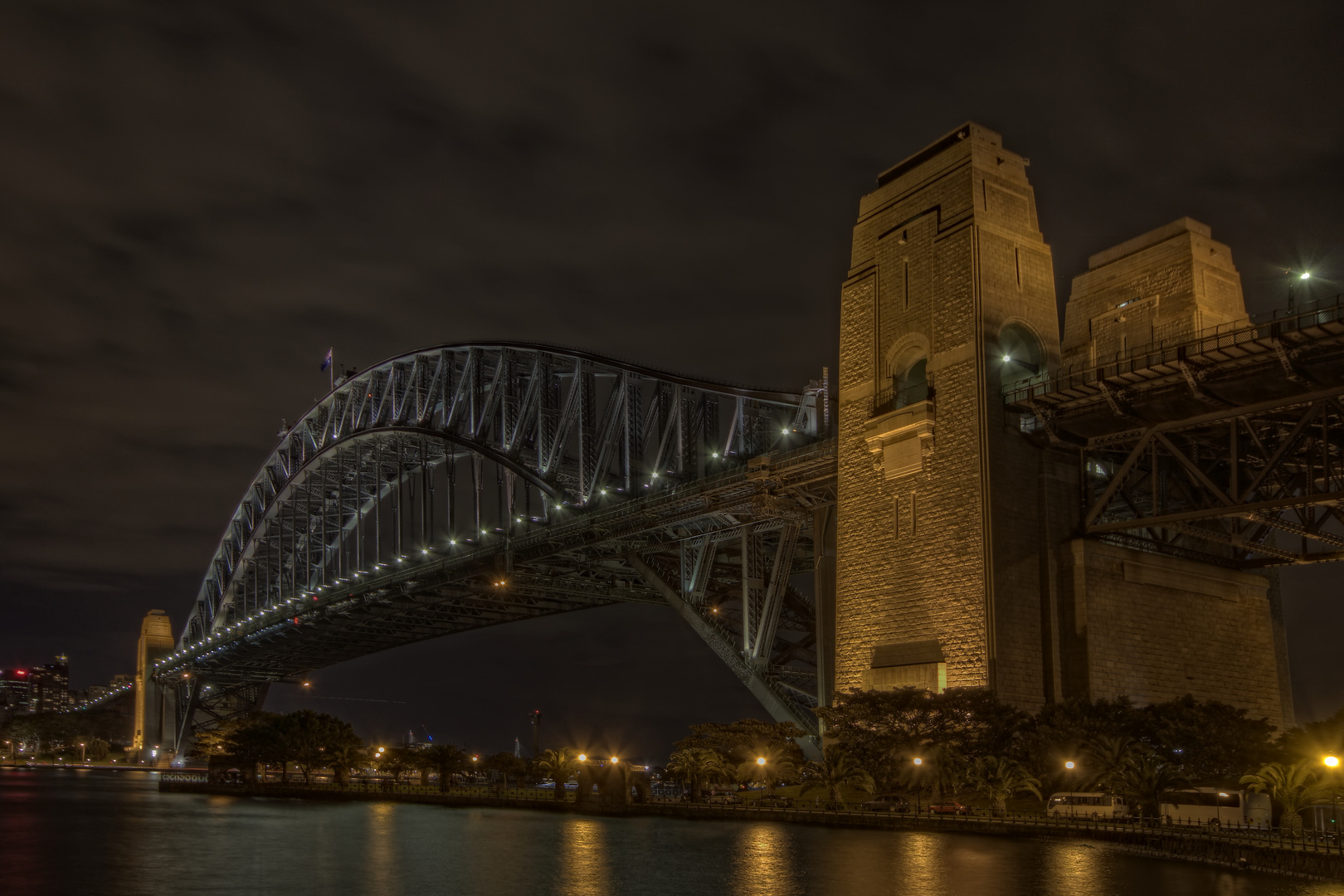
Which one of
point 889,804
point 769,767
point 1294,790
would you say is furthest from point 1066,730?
point 769,767

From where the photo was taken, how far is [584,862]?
1414 inches

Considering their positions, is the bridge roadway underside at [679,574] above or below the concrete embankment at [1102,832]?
above

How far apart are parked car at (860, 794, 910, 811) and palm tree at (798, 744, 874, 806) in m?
0.49

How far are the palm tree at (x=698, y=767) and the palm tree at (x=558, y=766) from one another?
830cm

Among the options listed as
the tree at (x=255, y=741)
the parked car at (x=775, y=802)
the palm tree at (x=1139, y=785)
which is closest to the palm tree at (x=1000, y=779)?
the palm tree at (x=1139, y=785)

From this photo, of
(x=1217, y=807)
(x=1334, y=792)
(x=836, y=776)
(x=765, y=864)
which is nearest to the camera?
(x=765, y=864)

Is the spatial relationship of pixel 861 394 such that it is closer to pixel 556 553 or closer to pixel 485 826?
pixel 485 826

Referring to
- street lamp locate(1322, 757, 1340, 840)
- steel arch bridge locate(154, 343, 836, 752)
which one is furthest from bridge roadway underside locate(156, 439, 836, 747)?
street lamp locate(1322, 757, 1340, 840)

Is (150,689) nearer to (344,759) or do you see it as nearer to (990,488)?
(344,759)

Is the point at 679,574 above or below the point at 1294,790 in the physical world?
above

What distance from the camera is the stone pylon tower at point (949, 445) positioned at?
42.6 meters

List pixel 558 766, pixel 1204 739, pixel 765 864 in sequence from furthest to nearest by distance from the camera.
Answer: pixel 558 766, pixel 1204 739, pixel 765 864

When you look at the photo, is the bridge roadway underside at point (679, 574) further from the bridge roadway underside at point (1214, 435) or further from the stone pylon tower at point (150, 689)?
the stone pylon tower at point (150, 689)

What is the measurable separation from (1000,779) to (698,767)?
66.9 ft
